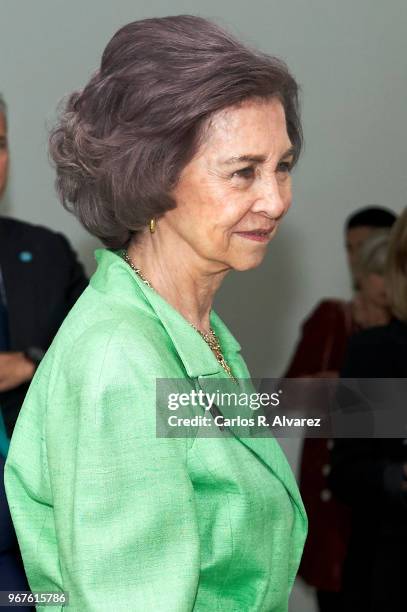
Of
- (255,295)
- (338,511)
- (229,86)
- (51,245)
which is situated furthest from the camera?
(255,295)

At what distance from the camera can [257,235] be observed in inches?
62.8

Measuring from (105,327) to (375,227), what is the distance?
253cm

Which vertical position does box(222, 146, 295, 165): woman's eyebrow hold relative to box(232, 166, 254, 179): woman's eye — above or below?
above

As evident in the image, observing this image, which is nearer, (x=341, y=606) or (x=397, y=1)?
(x=341, y=606)

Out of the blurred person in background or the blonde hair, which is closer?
the blonde hair

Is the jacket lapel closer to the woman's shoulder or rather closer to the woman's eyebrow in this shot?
the woman's shoulder

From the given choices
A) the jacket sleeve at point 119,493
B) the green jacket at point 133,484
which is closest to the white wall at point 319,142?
the green jacket at point 133,484

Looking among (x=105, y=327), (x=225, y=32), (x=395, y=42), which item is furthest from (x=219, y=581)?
(x=395, y=42)

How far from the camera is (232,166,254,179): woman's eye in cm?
153

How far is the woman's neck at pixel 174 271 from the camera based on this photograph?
5.26ft

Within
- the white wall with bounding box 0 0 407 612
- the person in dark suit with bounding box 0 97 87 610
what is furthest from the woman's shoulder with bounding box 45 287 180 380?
the white wall with bounding box 0 0 407 612

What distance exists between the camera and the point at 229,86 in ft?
4.98

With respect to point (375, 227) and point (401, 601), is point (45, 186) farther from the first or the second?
point (401, 601)

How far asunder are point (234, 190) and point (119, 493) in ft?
1.53
